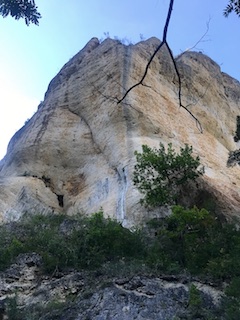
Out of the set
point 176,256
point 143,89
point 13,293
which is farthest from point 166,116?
point 13,293

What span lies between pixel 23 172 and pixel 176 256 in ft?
41.0

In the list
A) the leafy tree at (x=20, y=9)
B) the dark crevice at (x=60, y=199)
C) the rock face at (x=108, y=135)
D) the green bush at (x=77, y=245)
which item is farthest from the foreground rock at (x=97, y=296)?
the dark crevice at (x=60, y=199)

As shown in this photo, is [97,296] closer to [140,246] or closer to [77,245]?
[77,245]

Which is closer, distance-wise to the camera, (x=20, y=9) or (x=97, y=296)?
(x=20, y=9)

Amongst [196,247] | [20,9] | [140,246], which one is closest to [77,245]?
[140,246]

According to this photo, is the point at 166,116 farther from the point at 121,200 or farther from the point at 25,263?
the point at 25,263

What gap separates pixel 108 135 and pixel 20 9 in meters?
16.3

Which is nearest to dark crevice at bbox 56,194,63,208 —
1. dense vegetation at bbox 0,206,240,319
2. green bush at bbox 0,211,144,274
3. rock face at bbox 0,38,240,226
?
rock face at bbox 0,38,240,226

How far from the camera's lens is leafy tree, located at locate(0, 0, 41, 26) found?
24.0 feet

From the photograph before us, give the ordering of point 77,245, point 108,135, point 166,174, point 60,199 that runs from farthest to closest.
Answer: point 108,135
point 60,199
point 166,174
point 77,245

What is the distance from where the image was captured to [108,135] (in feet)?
77.8

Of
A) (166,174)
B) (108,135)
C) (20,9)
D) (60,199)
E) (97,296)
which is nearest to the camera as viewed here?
(20,9)

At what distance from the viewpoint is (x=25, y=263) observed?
45.3 ft

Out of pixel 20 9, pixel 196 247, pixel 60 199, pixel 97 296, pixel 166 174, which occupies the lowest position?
pixel 97 296
